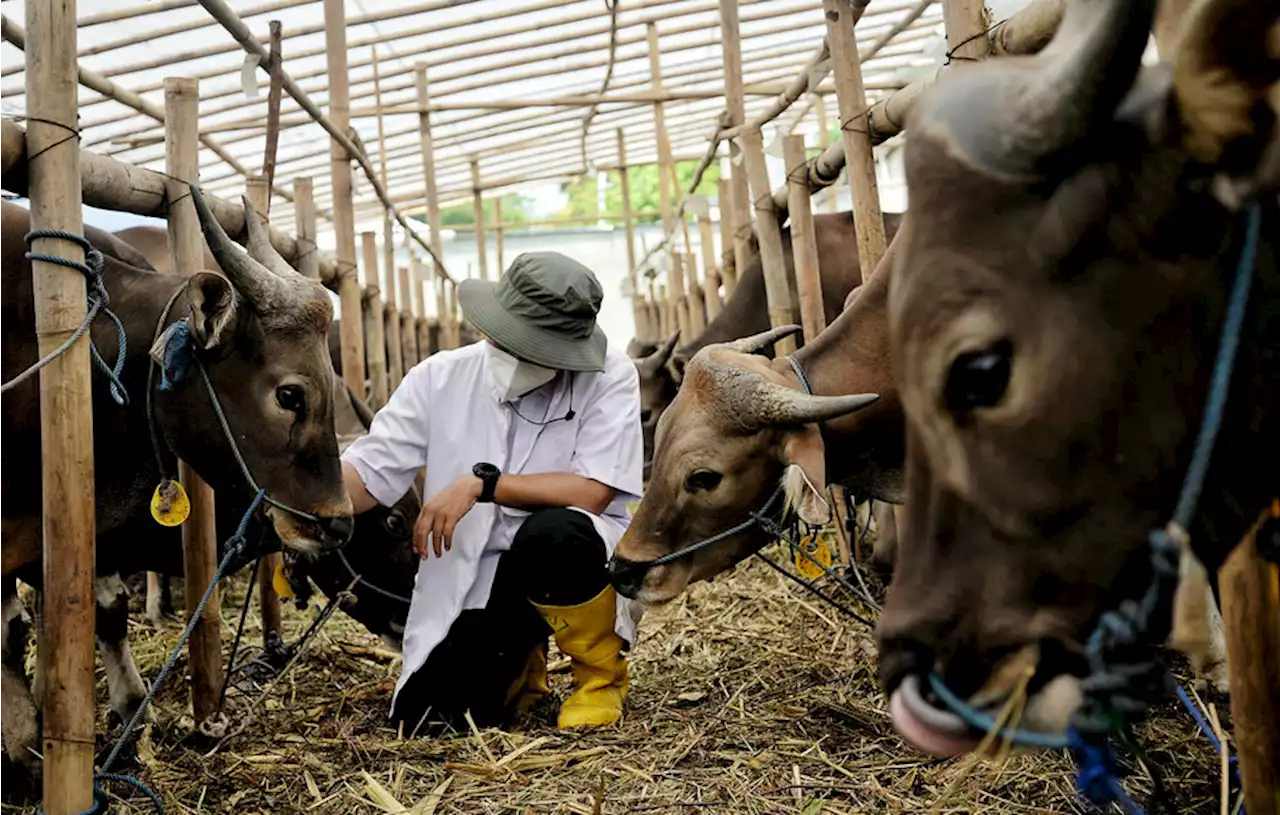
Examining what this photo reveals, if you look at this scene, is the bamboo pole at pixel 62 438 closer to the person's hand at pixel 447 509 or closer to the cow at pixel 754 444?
the person's hand at pixel 447 509

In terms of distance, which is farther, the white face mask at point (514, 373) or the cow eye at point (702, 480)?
the white face mask at point (514, 373)

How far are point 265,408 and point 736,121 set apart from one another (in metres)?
5.45

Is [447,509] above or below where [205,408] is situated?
below

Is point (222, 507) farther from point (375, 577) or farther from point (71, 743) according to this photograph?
point (71, 743)

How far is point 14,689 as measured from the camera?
3709mm

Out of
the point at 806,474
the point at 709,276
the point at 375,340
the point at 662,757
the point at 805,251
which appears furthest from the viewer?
the point at 709,276

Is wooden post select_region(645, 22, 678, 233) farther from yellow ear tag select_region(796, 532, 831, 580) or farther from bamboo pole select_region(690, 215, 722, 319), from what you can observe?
yellow ear tag select_region(796, 532, 831, 580)

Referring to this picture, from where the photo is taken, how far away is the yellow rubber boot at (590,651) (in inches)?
158

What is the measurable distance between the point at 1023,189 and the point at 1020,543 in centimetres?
45

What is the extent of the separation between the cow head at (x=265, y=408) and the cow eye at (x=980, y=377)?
2.63 metres

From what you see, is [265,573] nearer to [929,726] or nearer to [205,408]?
[205,408]

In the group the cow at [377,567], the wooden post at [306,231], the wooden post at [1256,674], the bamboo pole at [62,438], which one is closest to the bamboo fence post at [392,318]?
the wooden post at [306,231]

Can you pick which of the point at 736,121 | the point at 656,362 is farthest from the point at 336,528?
the point at 736,121

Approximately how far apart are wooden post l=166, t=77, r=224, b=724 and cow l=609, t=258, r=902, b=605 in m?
1.41
